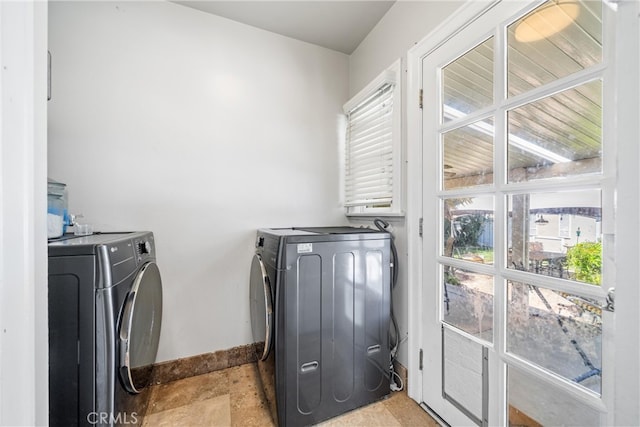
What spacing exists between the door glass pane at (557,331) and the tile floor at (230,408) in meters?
0.74

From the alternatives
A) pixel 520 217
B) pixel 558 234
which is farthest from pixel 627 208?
pixel 520 217

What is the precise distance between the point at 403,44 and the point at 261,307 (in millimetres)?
1834

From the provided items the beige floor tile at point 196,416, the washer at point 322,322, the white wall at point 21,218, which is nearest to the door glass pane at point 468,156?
the washer at point 322,322

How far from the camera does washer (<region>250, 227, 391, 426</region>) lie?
1.21 metres

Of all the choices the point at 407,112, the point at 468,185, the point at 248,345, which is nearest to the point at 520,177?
the point at 468,185

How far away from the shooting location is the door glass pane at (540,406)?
0.81 metres

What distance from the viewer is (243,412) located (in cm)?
138

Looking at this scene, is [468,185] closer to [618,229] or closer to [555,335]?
[618,229]

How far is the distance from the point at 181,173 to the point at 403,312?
173 centimetres

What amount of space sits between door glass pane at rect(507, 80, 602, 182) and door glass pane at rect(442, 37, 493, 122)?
0.63ft

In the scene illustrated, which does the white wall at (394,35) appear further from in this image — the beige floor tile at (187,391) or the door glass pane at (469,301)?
the beige floor tile at (187,391)

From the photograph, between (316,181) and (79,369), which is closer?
(79,369)

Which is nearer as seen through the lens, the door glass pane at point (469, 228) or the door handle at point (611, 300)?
the door handle at point (611, 300)

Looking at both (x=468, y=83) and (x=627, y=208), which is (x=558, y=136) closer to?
(x=627, y=208)
